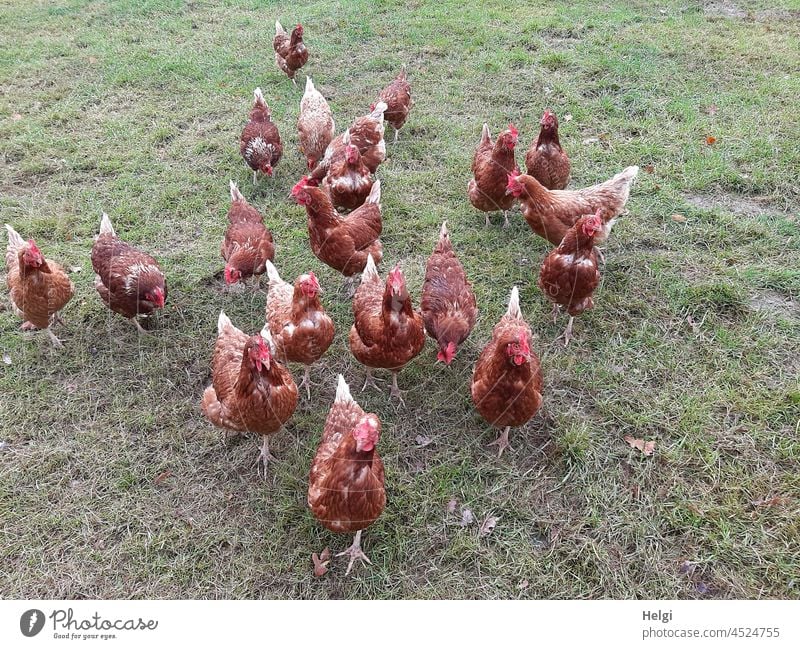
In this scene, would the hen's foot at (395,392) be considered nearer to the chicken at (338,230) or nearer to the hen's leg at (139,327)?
the chicken at (338,230)

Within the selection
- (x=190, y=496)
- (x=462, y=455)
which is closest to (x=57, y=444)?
(x=190, y=496)

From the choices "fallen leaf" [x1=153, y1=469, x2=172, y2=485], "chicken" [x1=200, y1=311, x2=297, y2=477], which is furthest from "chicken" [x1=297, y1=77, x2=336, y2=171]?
"fallen leaf" [x1=153, y1=469, x2=172, y2=485]

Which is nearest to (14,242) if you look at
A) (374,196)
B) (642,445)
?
(374,196)

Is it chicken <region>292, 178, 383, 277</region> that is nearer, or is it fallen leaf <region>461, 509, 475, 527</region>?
fallen leaf <region>461, 509, 475, 527</region>

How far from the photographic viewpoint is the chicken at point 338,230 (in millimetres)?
4416

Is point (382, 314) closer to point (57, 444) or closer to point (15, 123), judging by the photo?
point (57, 444)

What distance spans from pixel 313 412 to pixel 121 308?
1.96 meters

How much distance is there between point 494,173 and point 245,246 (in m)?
2.50

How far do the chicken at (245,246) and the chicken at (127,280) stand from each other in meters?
0.61

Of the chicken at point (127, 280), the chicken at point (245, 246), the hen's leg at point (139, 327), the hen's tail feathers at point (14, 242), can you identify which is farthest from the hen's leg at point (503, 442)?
the hen's tail feathers at point (14, 242)

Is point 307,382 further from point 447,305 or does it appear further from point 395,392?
point 447,305

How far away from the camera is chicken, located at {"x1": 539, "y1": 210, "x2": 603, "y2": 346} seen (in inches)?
155

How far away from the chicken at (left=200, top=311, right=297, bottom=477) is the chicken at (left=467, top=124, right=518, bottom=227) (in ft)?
8.94

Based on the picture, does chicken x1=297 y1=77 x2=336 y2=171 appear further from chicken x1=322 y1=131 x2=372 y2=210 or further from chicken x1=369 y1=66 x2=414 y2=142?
chicken x1=322 y1=131 x2=372 y2=210
